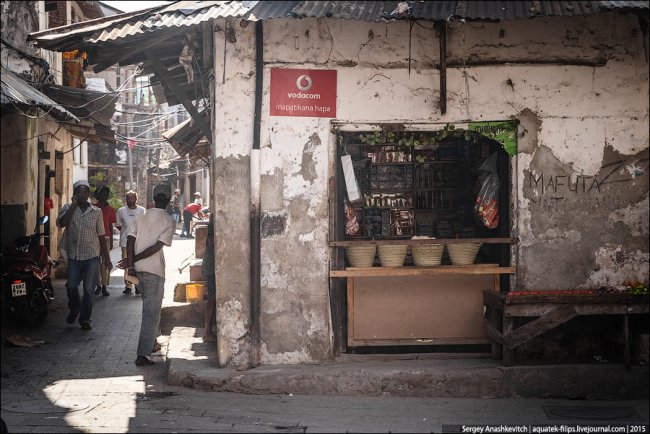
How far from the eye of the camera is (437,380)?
741 cm

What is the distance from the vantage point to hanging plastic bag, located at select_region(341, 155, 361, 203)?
8.26 metres

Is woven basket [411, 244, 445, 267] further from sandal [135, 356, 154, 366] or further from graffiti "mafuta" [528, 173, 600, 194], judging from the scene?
sandal [135, 356, 154, 366]

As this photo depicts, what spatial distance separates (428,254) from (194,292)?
4553 mm

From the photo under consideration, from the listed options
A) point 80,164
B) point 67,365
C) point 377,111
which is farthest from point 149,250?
point 80,164

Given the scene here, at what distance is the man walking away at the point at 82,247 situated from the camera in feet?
36.7

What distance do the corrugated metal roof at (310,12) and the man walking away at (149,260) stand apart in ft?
6.79

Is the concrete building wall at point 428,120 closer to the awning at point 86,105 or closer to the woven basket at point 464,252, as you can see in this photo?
the woven basket at point 464,252

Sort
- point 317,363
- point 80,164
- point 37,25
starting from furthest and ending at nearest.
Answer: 1. point 80,164
2. point 37,25
3. point 317,363

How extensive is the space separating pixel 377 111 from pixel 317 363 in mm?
2550

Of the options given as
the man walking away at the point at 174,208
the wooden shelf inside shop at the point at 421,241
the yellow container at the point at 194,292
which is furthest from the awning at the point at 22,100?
the man walking away at the point at 174,208

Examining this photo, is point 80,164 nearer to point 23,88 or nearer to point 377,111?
point 23,88

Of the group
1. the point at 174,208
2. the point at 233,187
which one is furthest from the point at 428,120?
the point at 174,208

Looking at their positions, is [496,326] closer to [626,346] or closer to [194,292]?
[626,346]

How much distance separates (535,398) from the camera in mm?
7309
